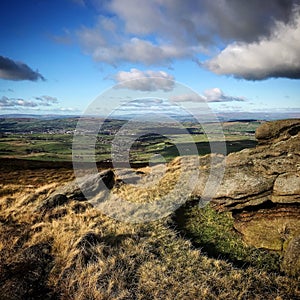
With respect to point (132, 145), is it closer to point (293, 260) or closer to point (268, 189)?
point (268, 189)

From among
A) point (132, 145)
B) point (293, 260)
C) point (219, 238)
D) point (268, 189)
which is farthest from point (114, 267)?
point (132, 145)

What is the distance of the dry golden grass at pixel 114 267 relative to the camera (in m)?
8.30

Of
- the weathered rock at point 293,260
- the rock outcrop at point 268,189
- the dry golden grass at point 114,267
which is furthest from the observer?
the rock outcrop at point 268,189

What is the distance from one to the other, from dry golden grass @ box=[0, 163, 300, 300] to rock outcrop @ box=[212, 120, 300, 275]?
3.36m

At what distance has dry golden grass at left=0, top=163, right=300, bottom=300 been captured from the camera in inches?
327

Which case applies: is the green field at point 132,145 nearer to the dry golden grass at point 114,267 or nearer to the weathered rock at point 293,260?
the dry golden grass at point 114,267

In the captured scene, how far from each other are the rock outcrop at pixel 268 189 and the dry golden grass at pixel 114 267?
11.0ft

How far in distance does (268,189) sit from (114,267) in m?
9.60

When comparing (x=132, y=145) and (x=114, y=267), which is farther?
(x=132, y=145)

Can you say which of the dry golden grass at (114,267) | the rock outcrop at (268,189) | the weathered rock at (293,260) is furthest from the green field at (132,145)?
the weathered rock at (293,260)

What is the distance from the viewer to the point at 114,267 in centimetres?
953

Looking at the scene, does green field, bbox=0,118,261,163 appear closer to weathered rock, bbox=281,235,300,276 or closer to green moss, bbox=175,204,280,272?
green moss, bbox=175,204,280,272

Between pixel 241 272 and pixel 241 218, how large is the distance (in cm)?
506

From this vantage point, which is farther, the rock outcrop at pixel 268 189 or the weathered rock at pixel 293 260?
the rock outcrop at pixel 268 189
